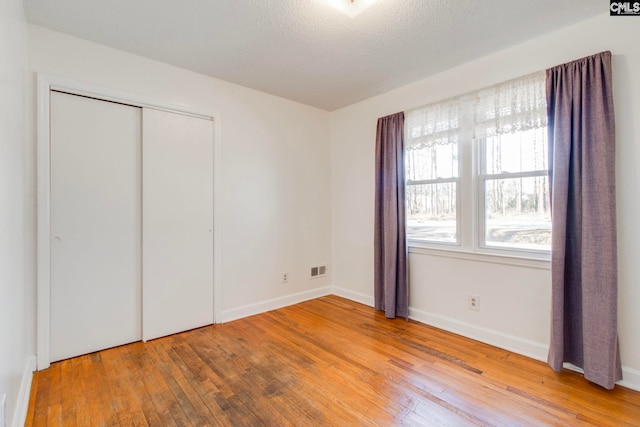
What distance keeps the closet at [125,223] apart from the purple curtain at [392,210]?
6.10ft

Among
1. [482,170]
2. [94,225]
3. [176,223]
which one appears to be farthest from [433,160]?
[94,225]

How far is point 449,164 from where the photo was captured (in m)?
3.01

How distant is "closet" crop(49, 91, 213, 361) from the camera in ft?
7.75

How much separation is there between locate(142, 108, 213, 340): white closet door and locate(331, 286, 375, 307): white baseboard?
5.60ft

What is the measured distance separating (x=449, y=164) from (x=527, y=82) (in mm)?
892

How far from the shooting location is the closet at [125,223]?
2.36m

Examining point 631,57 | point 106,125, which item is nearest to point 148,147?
point 106,125

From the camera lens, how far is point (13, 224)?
1615mm

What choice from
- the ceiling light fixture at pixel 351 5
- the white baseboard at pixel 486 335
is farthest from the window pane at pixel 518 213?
the ceiling light fixture at pixel 351 5

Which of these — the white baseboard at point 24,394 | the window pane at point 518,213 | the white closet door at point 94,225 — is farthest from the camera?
the window pane at point 518,213

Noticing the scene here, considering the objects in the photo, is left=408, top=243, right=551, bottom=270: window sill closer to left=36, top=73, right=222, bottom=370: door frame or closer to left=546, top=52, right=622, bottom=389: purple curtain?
left=546, top=52, right=622, bottom=389: purple curtain

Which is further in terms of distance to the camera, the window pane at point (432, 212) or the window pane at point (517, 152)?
the window pane at point (432, 212)

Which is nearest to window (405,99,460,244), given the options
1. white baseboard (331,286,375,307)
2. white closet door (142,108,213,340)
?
white baseboard (331,286,375,307)

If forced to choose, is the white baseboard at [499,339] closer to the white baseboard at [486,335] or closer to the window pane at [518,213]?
the white baseboard at [486,335]
